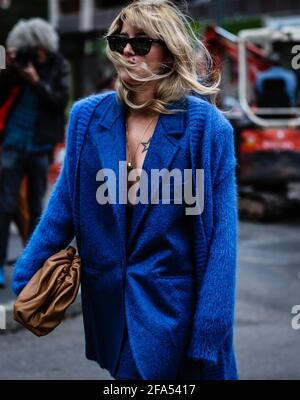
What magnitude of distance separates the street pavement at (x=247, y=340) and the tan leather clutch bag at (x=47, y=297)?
2.22 metres

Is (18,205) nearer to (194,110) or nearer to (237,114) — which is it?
(194,110)

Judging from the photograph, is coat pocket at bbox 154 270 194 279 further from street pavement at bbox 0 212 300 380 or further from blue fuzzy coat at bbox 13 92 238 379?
street pavement at bbox 0 212 300 380

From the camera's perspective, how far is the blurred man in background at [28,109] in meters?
7.25

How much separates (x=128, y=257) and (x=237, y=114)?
11723 mm

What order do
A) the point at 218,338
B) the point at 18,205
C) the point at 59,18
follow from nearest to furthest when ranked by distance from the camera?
the point at 218,338 → the point at 18,205 → the point at 59,18

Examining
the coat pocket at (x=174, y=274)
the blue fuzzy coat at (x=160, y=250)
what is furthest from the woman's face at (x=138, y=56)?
the coat pocket at (x=174, y=274)

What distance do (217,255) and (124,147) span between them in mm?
458

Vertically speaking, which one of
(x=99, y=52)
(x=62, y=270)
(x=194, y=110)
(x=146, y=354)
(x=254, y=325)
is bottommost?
(x=254, y=325)

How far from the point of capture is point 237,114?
48.0 ft

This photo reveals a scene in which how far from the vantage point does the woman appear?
304 cm

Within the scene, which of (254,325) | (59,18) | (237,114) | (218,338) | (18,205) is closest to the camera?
(218,338)

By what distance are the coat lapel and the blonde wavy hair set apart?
4 centimetres

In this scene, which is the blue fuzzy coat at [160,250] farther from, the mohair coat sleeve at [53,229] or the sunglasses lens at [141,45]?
the sunglasses lens at [141,45]

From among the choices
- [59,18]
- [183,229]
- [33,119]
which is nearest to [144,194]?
[183,229]
